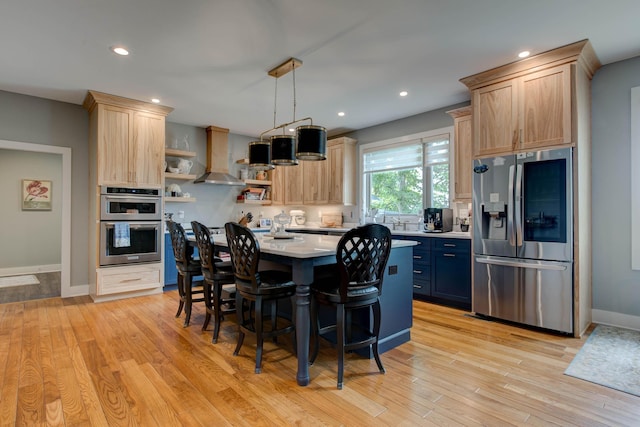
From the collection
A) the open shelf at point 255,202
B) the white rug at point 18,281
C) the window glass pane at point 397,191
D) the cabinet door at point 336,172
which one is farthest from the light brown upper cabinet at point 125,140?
the window glass pane at point 397,191

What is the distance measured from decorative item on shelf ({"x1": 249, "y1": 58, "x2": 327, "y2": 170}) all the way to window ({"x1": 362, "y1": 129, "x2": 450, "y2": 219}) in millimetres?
2327

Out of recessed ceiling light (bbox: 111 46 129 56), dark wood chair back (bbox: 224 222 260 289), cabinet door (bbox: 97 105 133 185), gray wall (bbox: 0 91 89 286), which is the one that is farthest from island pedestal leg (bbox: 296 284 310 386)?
gray wall (bbox: 0 91 89 286)

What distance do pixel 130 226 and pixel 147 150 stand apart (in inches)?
43.2

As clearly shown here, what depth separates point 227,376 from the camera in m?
2.32

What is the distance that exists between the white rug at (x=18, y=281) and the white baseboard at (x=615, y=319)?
7794mm

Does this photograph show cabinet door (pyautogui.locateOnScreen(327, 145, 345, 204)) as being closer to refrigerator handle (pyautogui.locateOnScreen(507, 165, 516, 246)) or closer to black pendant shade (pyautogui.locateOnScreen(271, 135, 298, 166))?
black pendant shade (pyautogui.locateOnScreen(271, 135, 298, 166))

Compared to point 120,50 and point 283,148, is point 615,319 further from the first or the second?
point 120,50

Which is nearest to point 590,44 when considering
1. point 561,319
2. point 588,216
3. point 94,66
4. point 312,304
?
point 588,216

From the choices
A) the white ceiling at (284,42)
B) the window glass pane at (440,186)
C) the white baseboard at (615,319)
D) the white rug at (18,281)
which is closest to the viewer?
the white ceiling at (284,42)

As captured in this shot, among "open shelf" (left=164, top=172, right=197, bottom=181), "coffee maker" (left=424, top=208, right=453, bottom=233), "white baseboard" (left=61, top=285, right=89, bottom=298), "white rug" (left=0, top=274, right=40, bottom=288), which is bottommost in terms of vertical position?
"white rug" (left=0, top=274, right=40, bottom=288)

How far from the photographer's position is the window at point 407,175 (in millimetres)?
4902

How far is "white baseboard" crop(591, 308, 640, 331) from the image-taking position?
3203mm

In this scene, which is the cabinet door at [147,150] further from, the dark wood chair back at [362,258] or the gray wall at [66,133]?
the dark wood chair back at [362,258]

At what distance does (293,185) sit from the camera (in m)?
6.70
